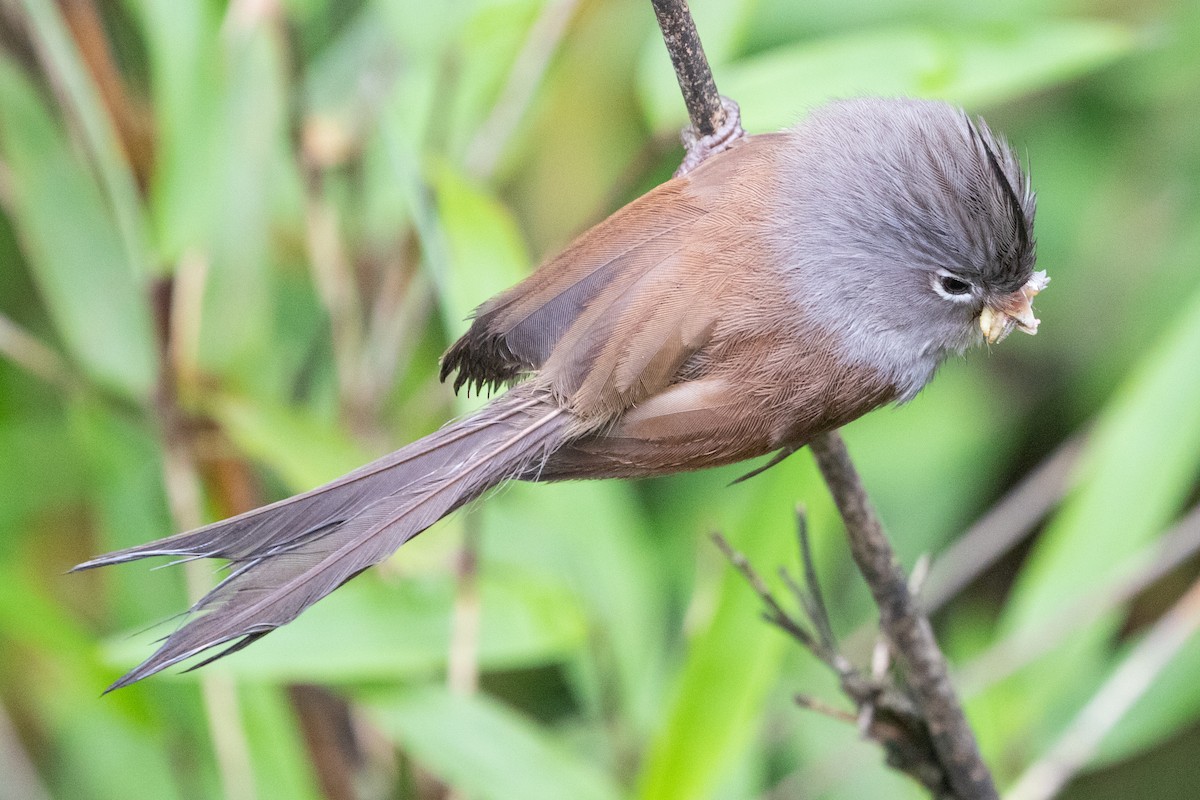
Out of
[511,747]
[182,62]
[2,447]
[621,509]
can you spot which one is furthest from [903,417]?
[2,447]

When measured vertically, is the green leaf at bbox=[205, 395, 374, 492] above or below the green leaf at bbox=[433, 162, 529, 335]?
below

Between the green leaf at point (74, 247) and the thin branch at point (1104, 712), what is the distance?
51.2 inches

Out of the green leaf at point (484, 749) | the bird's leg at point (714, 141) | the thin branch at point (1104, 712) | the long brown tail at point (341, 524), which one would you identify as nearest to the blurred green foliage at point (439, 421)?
the green leaf at point (484, 749)

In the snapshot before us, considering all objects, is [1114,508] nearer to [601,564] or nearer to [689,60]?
[601,564]

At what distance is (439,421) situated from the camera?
183cm

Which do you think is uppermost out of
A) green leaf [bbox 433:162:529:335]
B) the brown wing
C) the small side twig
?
green leaf [bbox 433:162:529:335]

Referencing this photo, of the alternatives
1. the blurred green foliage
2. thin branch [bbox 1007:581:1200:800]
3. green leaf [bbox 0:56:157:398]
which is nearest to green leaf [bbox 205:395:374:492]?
the blurred green foliage

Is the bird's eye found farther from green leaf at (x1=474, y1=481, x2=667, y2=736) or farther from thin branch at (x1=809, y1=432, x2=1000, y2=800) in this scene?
green leaf at (x1=474, y1=481, x2=667, y2=736)

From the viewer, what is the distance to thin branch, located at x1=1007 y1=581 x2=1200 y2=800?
57.1 inches

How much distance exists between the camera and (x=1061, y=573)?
5.59 feet

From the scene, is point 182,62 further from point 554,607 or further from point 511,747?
point 511,747

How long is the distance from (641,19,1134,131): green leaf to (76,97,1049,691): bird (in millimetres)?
422

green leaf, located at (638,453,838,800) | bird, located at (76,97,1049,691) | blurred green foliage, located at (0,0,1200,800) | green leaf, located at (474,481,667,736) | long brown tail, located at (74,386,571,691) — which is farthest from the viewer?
green leaf, located at (474,481,667,736)

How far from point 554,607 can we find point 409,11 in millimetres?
854
